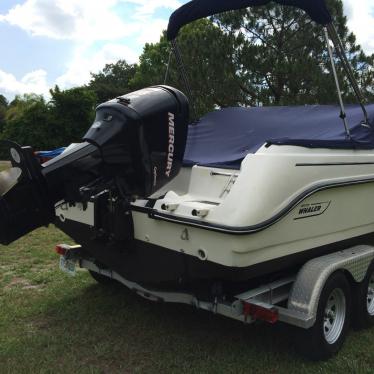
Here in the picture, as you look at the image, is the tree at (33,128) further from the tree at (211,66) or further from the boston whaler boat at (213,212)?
the boston whaler boat at (213,212)

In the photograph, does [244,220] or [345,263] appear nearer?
[244,220]

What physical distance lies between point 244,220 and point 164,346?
1.33 m

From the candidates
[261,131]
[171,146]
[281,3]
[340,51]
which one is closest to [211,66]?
[261,131]

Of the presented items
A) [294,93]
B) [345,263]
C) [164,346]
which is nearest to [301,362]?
[345,263]

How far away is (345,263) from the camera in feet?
11.6

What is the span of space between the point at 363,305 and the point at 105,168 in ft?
7.43

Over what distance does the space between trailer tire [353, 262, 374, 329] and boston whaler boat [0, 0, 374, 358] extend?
0.04 ft

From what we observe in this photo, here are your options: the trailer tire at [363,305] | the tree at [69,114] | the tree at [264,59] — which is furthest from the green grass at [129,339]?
the tree at [69,114]

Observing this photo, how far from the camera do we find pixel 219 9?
426cm

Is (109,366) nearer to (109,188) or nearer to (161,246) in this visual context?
(161,246)

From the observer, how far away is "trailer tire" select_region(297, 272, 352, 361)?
3320 millimetres

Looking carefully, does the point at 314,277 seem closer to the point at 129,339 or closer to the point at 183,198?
the point at 183,198

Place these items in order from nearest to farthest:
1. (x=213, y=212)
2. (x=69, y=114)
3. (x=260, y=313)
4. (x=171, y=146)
→ 1. (x=213, y=212)
2. (x=260, y=313)
3. (x=171, y=146)
4. (x=69, y=114)

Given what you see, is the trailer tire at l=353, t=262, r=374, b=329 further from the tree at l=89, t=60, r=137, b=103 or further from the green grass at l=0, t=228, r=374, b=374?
the tree at l=89, t=60, r=137, b=103
